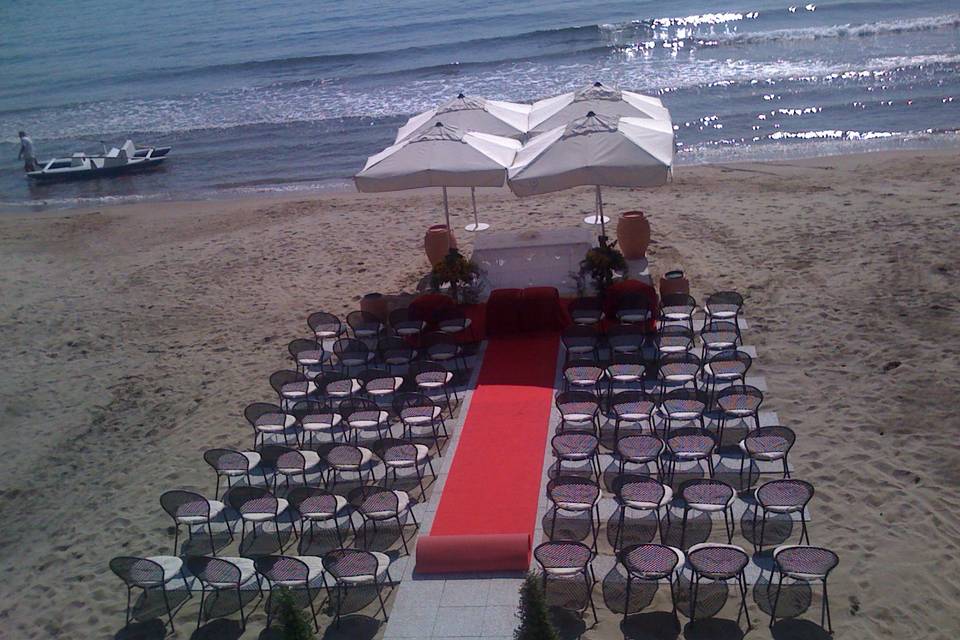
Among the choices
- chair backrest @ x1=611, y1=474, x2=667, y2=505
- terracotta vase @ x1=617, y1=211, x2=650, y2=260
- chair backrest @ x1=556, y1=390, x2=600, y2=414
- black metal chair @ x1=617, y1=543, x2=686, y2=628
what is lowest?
black metal chair @ x1=617, y1=543, x2=686, y2=628

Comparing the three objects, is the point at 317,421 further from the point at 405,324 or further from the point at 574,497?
the point at 574,497

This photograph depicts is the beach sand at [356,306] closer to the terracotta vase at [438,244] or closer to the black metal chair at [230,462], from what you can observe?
the black metal chair at [230,462]

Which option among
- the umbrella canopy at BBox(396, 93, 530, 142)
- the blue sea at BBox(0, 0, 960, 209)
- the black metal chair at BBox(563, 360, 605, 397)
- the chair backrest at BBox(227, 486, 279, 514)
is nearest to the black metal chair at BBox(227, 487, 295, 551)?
the chair backrest at BBox(227, 486, 279, 514)

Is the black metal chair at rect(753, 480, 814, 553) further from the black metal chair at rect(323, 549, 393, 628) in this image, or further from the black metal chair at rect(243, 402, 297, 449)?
the black metal chair at rect(243, 402, 297, 449)

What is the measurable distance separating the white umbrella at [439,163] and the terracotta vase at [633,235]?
1924 millimetres

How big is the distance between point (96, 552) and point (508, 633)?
443 centimetres

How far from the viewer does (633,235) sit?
46.9ft

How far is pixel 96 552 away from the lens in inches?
375

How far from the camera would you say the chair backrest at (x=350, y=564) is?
7.82 meters

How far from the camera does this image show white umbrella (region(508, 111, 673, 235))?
40.7 ft

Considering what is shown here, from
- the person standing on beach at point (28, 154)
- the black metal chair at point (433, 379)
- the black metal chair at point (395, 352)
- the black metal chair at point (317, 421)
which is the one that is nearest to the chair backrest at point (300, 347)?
the black metal chair at point (395, 352)

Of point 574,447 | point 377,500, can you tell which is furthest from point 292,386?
point 574,447

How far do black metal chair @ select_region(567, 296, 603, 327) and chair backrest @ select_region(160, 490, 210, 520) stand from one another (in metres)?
5.17

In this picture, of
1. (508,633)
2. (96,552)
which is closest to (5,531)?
(96,552)
